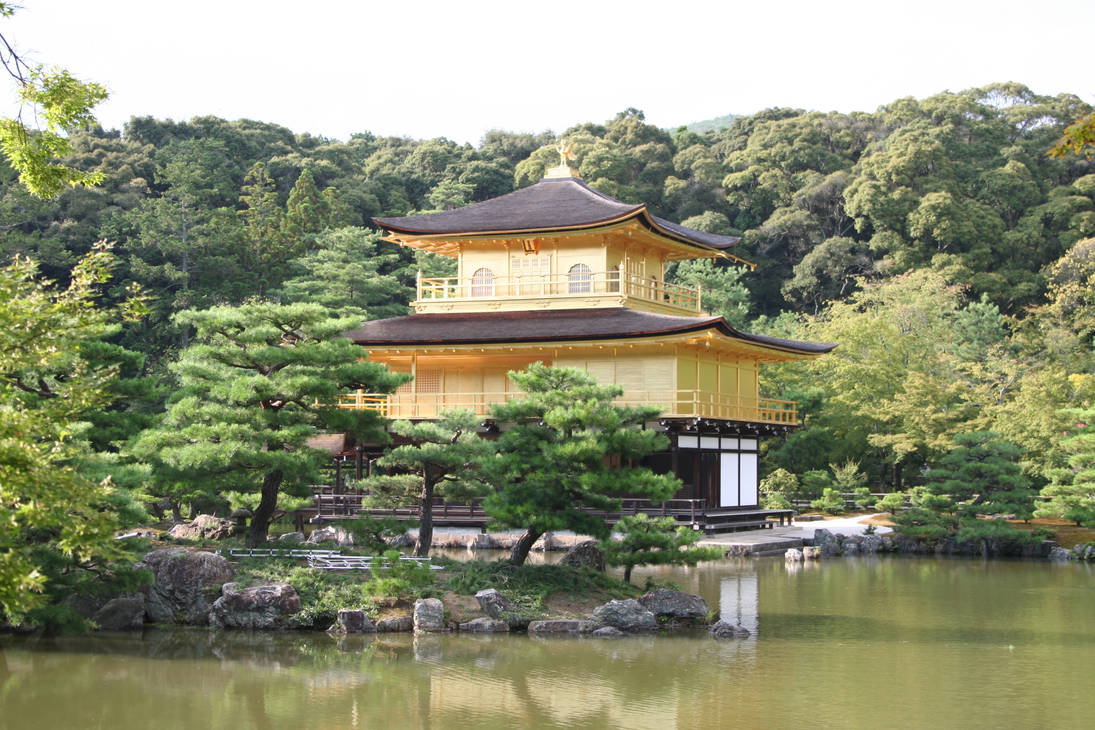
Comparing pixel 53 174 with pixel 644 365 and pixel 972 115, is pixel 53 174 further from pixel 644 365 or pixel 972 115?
pixel 972 115

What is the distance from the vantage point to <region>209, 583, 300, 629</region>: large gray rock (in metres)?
14.8

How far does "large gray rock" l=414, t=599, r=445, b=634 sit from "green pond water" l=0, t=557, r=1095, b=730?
0.31 metres

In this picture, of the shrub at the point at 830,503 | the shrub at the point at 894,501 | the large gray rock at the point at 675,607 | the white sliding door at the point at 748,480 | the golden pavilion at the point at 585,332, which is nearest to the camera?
the large gray rock at the point at 675,607

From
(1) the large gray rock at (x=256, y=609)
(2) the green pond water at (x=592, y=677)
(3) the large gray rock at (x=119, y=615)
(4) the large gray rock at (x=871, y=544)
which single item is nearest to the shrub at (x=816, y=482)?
(4) the large gray rock at (x=871, y=544)

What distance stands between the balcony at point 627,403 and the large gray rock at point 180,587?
34.5 feet

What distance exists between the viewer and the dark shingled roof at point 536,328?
82.4 feet

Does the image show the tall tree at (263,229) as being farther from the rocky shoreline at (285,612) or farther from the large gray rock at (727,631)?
the large gray rock at (727,631)

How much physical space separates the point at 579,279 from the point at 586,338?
3.74m

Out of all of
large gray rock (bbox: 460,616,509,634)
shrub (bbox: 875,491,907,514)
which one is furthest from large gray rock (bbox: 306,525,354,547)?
shrub (bbox: 875,491,907,514)

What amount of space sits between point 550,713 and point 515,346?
15.6 m

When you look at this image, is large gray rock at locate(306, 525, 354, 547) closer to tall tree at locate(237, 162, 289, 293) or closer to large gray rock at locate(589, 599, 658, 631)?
large gray rock at locate(589, 599, 658, 631)

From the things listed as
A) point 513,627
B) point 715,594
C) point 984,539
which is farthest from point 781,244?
point 513,627

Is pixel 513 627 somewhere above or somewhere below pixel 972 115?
below

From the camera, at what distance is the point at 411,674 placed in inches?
485
